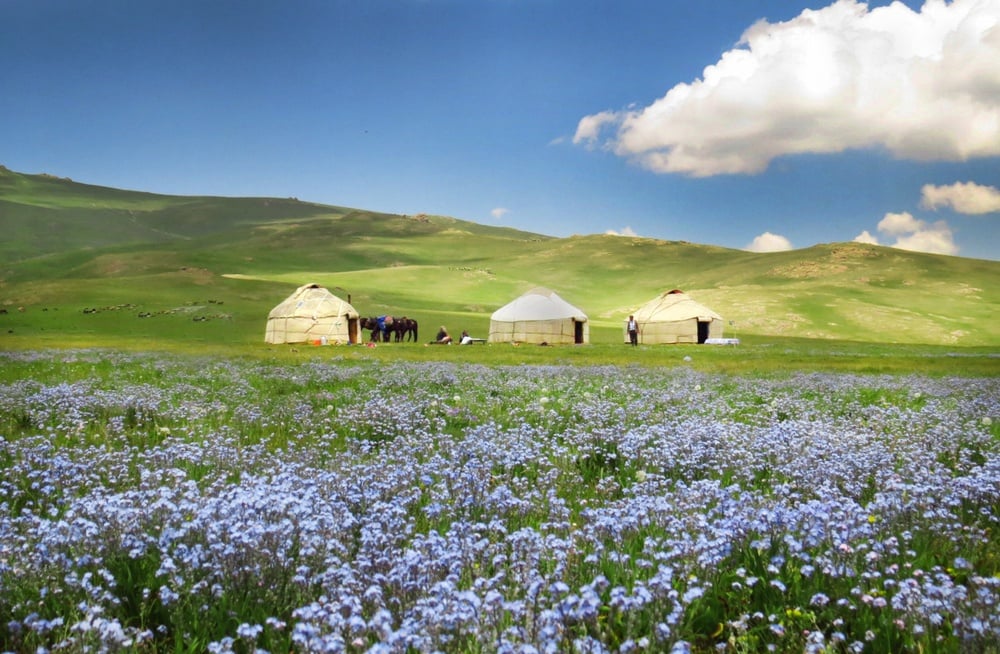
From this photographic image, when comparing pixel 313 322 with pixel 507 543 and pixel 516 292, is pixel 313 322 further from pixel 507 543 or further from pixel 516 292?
pixel 516 292

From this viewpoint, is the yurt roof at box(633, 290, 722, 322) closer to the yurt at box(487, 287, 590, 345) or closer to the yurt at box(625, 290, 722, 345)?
the yurt at box(625, 290, 722, 345)

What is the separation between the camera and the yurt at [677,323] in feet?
212

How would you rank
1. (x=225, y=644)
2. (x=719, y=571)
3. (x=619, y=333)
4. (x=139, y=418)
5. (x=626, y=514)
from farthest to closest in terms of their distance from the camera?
(x=619, y=333) < (x=139, y=418) < (x=626, y=514) < (x=719, y=571) < (x=225, y=644)

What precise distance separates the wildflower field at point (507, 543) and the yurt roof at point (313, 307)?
50.0 m

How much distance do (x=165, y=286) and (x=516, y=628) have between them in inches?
4071

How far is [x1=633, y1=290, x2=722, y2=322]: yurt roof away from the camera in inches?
2566

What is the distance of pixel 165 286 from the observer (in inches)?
3740

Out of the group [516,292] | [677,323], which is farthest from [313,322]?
[516,292]

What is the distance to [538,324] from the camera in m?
60.3

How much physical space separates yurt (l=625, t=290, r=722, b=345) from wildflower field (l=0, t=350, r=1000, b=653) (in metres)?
57.1

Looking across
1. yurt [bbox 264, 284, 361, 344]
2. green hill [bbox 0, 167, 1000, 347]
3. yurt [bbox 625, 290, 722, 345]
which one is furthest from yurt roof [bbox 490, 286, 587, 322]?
yurt [bbox 264, 284, 361, 344]

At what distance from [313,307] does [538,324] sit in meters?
19.4

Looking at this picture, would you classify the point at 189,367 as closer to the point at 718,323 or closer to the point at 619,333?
the point at 718,323

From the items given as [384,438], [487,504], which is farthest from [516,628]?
[384,438]
